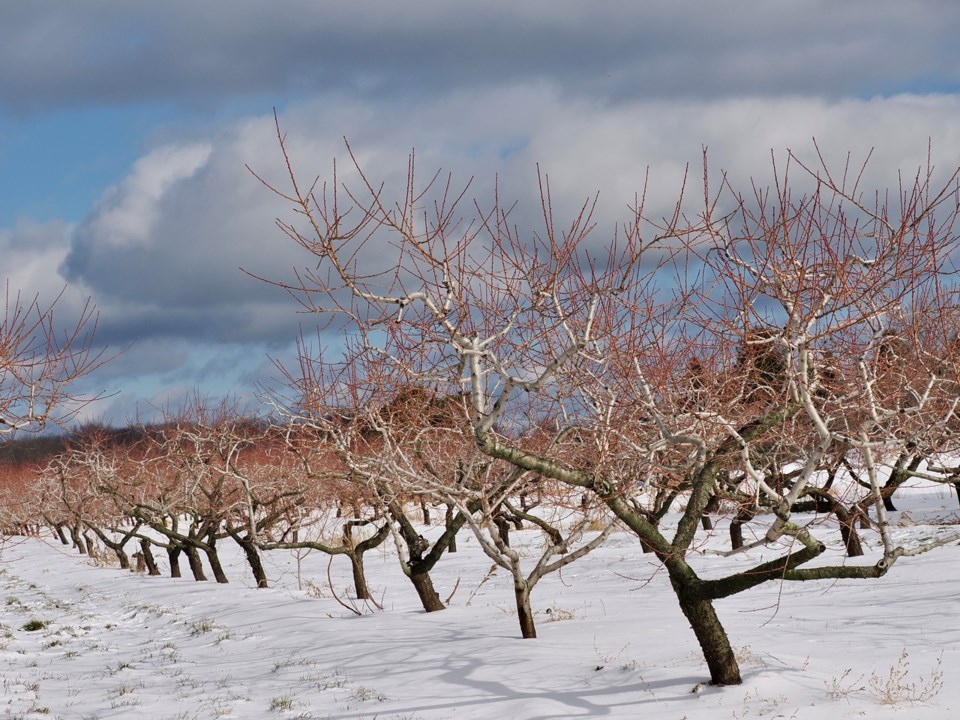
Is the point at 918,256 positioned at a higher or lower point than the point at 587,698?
higher

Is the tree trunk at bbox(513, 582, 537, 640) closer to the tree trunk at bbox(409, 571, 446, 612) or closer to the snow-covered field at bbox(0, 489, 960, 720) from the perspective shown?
the snow-covered field at bbox(0, 489, 960, 720)

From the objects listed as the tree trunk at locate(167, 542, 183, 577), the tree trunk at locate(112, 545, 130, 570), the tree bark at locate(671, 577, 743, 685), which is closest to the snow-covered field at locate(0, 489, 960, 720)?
the tree bark at locate(671, 577, 743, 685)

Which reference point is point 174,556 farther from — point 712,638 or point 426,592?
point 712,638

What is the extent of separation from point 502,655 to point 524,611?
963 millimetres

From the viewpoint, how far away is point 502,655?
959 cm

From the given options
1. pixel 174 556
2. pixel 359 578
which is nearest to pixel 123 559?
pixel 174 556

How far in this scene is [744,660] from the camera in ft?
26.6

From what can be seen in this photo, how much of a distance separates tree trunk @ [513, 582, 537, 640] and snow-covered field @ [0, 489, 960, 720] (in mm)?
198

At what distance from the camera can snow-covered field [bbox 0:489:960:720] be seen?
24.9ft

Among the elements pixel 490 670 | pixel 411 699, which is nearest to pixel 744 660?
pixel 490 670

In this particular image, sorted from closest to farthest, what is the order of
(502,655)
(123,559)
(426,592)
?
(502,655) → (426,592) → (123,559)

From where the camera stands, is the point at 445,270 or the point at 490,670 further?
the point at 490,670

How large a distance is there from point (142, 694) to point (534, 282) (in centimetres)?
658

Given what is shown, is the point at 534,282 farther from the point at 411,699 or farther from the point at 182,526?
the point at 182,526
